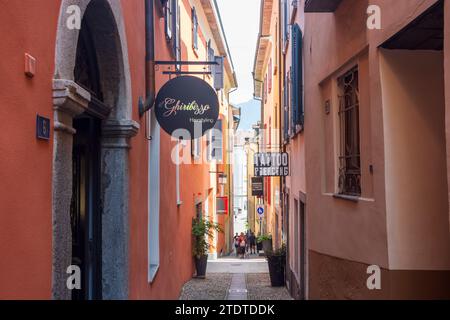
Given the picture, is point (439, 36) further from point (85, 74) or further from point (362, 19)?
point (85, 74)

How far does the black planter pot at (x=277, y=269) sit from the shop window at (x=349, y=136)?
6.54m

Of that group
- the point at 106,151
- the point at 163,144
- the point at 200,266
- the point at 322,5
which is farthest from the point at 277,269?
the point at 106,151

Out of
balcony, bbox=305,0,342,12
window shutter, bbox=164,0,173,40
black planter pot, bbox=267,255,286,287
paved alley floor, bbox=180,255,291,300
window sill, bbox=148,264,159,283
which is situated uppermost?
window shutter, bbox=164,0,173,40

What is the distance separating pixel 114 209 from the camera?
579cm

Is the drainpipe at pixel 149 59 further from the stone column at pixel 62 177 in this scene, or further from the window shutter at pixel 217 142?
the window shutter at pixel 217 142

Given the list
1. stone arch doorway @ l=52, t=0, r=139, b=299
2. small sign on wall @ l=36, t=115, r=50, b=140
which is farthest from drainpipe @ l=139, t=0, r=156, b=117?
small sign on wall @ l=36, t=115, r=50, b=140

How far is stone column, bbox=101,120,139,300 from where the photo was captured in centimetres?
575

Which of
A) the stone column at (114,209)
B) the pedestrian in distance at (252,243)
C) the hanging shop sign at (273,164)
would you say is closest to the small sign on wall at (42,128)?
the stone column at (114,209)

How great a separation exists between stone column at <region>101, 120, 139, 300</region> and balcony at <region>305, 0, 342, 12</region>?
2539 mm

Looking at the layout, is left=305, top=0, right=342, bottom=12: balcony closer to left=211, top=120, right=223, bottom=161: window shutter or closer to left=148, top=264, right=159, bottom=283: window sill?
left=148, top=264, right=159, bottom=283: window sill

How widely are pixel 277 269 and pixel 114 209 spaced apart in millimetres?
7988

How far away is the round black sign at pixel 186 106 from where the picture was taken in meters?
6.80

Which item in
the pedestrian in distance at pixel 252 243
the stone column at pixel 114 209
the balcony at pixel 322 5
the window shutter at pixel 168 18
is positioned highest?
the window shutter at pixel 168 18

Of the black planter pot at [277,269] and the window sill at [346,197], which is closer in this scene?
the window sill at [346,197]
